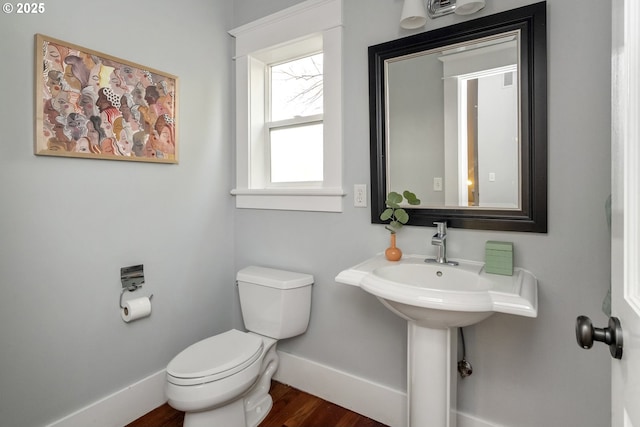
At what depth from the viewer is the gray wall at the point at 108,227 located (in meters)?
1.36

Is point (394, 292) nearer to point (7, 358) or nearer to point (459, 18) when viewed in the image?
point (459, 18)

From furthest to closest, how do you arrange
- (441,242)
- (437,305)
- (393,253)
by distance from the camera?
(393,253), (441,242), (437,305)

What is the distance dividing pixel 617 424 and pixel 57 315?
1.88m

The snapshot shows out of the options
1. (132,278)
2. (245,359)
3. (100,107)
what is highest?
(100,107)

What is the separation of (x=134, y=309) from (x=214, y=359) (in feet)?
1.70

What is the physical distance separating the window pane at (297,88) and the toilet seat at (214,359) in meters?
1.33

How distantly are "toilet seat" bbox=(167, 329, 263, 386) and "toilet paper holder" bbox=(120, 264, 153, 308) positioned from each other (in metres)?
0.45

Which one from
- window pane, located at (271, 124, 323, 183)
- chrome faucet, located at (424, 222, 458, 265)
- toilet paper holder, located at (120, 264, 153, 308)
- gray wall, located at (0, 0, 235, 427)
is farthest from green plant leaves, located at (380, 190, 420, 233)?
toilet paper holder, located at (120, 264, 153, 308)

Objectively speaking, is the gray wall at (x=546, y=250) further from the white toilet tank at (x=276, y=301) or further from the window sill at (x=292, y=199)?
the white toilet tank at (x=276, y=301)

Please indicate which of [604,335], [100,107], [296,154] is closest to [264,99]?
[296,154]

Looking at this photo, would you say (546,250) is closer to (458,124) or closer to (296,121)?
(458,124)

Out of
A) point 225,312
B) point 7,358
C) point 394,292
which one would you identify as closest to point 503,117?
point 394,292

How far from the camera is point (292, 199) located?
1961mm

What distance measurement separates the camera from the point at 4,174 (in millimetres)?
1318
